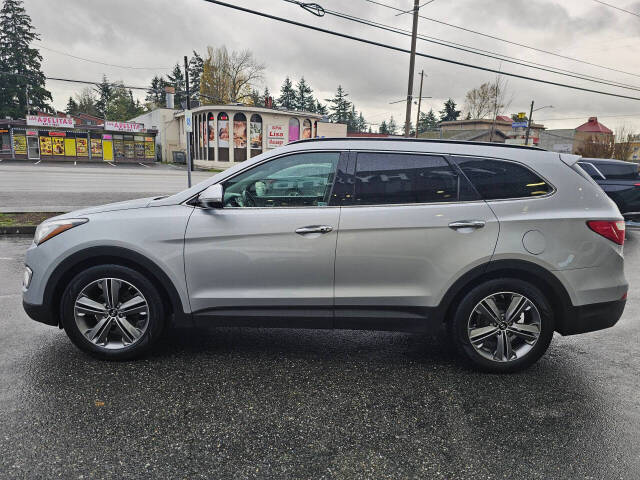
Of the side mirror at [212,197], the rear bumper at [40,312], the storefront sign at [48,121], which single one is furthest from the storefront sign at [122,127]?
the side mirror at [212,197]

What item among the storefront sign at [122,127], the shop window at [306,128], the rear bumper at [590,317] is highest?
the shop window at [306,128]

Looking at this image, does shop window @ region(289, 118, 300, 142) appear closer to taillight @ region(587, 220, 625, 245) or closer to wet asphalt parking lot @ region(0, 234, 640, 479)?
wet asphalt parking lot @ region(0, 234, 640, 479)

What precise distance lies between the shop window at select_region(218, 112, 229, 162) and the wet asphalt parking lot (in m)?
39.5

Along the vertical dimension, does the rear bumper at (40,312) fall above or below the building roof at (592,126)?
below

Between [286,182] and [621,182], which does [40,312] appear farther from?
[621,182]

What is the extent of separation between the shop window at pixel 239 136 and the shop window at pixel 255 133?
677 mm

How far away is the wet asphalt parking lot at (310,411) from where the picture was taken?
7.46ft

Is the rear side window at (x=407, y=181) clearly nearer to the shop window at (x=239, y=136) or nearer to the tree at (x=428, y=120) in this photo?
the shop window at (x=239, y=136)

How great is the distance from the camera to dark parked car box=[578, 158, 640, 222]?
33.6ft

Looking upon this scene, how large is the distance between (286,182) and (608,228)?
2.41 meters

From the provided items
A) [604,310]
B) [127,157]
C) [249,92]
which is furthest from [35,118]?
[604,310]

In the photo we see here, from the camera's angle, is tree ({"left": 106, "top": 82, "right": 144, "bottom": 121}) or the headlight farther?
tree ({"left": 106, "top": 82, "right": 144, "bottom": 121})

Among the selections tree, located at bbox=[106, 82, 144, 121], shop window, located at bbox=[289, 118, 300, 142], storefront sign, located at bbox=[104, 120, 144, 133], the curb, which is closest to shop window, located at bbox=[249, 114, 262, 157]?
shop window, located at bbox=[289, 118, 300, 142]

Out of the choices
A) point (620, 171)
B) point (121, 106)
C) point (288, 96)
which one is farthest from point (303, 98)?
point (620, 171)
